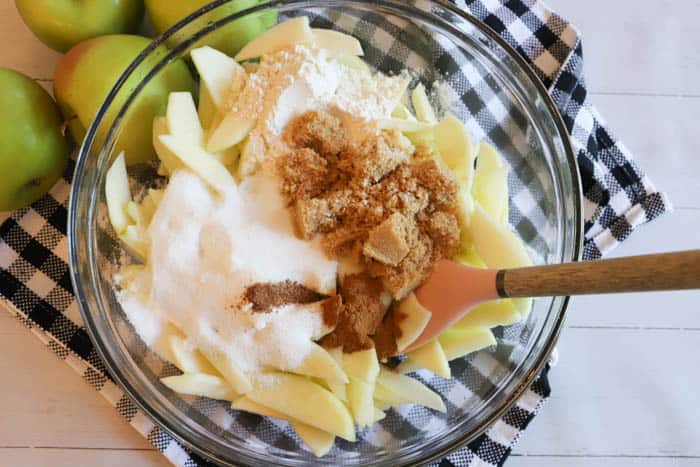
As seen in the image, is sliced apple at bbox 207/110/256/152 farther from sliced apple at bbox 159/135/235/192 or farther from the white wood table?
the white wood table

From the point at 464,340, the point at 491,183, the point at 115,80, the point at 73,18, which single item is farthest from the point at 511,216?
the point at 73,18

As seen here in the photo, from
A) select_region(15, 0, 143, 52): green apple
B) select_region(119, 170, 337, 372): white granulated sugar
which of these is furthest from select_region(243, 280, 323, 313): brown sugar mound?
select_region(15, 0, 143, 52): green apple

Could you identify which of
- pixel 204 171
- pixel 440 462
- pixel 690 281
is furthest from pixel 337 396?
pixel 690 281

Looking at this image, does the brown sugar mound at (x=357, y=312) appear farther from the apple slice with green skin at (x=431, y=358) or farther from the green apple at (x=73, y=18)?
the green apple at (x=73, y=18)

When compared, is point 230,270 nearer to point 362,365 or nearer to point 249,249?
point 249,249

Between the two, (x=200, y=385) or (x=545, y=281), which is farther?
(x=200, y=385)

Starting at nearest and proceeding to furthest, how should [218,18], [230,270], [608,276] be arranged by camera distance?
[608,276], [230,270], [218,18]

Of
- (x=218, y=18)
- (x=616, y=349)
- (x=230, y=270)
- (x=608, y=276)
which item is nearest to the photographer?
(x=608, y=276)
